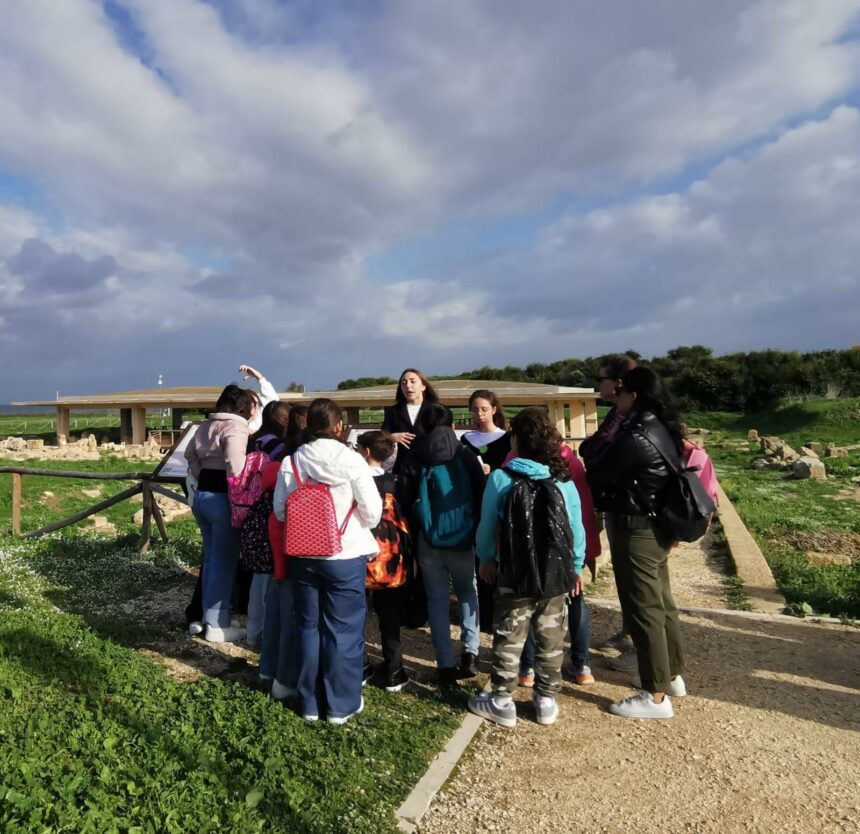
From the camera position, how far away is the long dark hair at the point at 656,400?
11.3 feet

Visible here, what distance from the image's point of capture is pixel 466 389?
22.9 m

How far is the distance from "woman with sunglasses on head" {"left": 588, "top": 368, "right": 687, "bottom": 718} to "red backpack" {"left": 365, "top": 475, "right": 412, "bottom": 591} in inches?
43.3

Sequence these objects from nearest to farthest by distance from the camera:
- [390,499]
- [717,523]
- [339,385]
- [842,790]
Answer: [842,790]
[390,499]
[717,523]
[339,385]

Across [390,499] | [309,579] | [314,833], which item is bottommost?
[314,833]

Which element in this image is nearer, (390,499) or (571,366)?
(390,499)

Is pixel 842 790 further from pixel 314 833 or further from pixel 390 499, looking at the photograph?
pixel 390 499

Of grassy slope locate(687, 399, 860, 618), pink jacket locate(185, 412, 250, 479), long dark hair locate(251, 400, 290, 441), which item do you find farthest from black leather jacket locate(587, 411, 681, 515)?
grassy slope locate(687, 399, 860, 618)

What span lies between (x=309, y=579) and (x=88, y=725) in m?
1.23

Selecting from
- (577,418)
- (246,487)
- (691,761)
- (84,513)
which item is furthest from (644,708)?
(577,418)

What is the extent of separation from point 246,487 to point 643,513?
242cm

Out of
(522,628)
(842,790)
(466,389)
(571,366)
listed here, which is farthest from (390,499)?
(571,366)

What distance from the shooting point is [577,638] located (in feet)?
12.9

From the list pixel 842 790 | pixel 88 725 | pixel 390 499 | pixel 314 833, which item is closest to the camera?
pixel 314 833

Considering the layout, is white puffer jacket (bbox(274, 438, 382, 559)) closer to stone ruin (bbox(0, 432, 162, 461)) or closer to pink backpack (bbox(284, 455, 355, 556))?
pink backpack (bbox(284, 455, 355, 556))
